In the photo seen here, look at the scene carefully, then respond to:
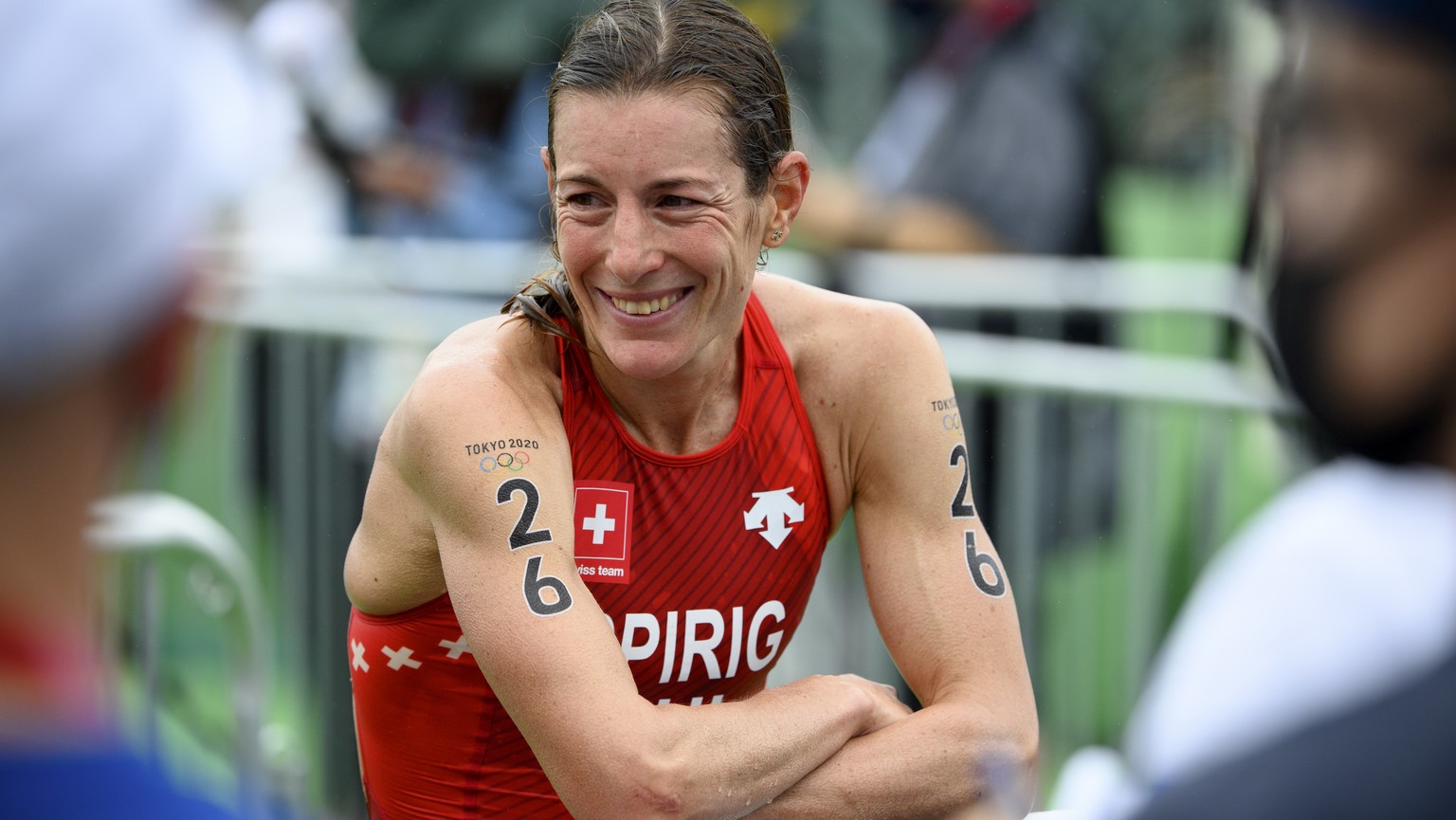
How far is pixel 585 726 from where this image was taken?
254 centimetres

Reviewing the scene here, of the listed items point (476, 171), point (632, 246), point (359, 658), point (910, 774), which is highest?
point (476, 171)

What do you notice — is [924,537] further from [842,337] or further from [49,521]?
[49,521]

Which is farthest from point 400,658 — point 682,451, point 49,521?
point 49,521

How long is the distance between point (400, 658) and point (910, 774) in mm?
1061

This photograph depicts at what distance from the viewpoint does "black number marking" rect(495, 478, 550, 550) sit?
8.83 ft

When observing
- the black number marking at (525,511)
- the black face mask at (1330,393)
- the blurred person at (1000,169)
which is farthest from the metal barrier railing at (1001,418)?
the black face mask at (1330,393)

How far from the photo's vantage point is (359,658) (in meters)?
3.16

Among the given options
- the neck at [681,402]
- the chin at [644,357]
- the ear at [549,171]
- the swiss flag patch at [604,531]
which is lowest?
the swiss flag patch at [604,531]

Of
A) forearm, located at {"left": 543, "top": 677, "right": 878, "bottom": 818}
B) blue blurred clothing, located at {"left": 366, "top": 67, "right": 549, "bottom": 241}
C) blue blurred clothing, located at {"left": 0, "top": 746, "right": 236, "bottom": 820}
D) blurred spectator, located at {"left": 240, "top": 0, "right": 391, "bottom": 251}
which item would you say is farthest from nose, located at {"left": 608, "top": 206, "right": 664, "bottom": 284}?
blurred spectator, located at {"left": 240, "top": 0, "right": 391, "bottom": 251}

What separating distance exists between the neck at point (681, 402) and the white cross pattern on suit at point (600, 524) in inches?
7.0

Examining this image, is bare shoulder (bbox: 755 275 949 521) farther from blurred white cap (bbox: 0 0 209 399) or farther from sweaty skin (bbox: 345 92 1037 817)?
blurred white cap (bbox: 0 0 209 399)

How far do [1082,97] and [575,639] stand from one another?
3744 mm

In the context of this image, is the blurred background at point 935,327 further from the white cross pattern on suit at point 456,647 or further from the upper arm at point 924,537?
the upper arm at point 924,537

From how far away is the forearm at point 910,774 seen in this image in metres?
2.72
